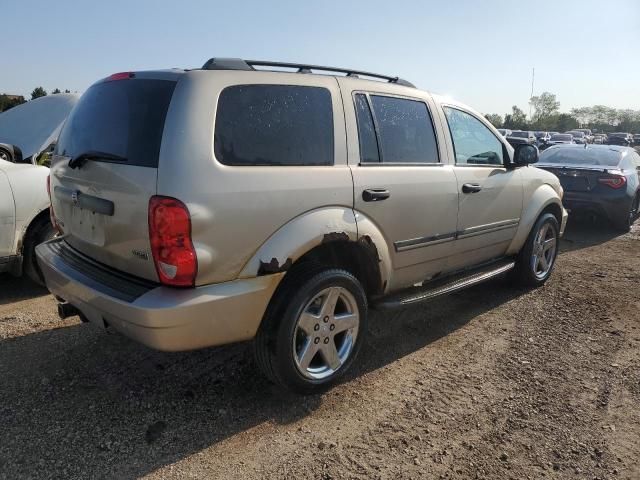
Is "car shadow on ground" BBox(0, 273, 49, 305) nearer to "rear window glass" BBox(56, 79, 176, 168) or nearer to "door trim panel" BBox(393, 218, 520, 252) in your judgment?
"rear window glass" BBox(56, 79, 176, 168)

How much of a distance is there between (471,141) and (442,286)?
1253 millimetres

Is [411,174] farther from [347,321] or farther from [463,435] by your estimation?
[463,435]

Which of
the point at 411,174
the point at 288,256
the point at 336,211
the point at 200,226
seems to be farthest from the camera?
the point at 411,174

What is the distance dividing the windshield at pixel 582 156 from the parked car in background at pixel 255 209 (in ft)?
19.5

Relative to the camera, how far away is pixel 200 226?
99.3 inches

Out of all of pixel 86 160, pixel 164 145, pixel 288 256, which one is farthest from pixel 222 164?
pixel 86 160

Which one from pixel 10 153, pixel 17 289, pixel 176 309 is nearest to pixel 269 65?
pixel 176 309

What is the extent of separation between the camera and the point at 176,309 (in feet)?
8.24

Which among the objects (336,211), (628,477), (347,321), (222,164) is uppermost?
(222,164)

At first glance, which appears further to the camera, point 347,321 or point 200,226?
point 347,321

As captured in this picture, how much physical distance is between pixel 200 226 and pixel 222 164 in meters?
0.35

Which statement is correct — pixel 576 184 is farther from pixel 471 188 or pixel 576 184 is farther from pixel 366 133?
pixel 366 133

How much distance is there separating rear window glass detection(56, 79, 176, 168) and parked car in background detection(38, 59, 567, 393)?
0.04 ft

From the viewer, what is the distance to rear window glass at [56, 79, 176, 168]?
2.66 metres
